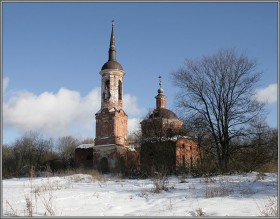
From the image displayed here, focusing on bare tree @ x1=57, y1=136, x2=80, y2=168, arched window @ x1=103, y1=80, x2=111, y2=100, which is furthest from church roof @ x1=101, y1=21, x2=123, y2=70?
bare tree @ x1=57, y1=136, x2=80, y2=168

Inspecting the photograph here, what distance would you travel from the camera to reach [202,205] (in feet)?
22.4

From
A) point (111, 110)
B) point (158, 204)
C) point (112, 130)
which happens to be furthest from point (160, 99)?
point (158, 204)

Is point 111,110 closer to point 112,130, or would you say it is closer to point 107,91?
point 112,130

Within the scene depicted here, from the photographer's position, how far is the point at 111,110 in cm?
4006

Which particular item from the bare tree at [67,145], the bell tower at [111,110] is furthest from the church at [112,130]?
the bare tree at [67,145]

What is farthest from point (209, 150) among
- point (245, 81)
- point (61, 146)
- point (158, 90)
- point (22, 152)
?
point (61, 146)

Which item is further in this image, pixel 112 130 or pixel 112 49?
pixel 112 49

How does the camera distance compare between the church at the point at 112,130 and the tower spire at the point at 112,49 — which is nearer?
the church at the point at 112,130

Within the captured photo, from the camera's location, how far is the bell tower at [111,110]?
39750 mm

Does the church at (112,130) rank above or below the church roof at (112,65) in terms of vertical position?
below

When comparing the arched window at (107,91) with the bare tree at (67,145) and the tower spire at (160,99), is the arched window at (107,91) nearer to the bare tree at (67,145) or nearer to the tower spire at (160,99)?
the tower spire at (160,99)

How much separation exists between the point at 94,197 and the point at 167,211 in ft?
8.21

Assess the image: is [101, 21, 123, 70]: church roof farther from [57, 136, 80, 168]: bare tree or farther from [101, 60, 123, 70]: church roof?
[57, 136, 80, 168]: bare tree

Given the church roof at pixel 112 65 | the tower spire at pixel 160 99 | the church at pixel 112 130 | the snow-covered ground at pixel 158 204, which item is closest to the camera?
the snow-covered ground at pixel 158 204
